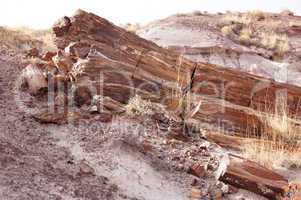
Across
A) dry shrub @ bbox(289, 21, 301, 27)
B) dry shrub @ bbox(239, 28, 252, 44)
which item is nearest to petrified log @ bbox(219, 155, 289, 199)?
dry shrub @ bbox(239, 28, 252, 44)

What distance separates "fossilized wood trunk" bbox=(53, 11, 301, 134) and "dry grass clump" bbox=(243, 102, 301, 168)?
9.3 inches

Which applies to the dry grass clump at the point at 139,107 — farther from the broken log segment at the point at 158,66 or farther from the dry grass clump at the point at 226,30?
the dry grass clump at the point at 226,30

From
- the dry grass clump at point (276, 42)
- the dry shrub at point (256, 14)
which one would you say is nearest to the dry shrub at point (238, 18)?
the dry shrub at point (256, 14)

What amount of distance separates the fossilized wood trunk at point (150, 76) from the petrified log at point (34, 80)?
48 cm

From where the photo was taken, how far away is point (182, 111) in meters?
7.97

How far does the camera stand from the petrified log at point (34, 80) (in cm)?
769

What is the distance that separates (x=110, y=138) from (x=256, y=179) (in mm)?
1875

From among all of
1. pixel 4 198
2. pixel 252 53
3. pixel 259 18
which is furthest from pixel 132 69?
pixel 259 18

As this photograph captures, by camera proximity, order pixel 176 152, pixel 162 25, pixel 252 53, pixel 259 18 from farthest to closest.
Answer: pixel 259 18 < pixel 162 25 < pixel 252 53 < pixel 176 152

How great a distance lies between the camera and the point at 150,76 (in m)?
8.42

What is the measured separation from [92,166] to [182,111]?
2.36 m

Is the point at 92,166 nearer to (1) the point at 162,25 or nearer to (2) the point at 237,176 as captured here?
(2) the point at 237,176

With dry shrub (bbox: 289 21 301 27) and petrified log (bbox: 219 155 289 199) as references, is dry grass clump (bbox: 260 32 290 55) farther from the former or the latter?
petrified log (bbox: 219 155 289 199)

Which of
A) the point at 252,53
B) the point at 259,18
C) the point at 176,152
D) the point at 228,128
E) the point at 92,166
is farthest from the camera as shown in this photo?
the point at 259,18
